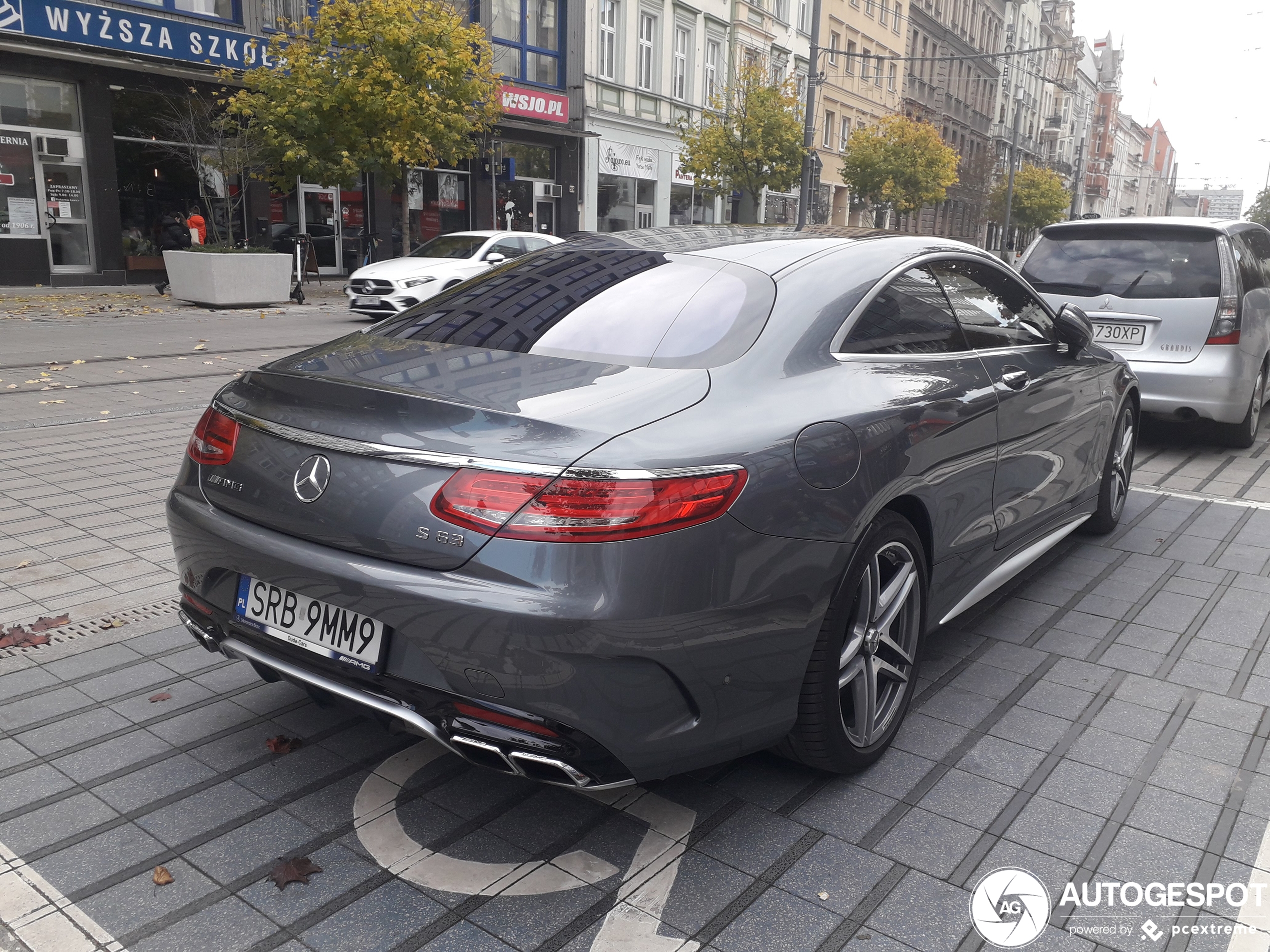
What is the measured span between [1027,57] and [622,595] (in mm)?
90958

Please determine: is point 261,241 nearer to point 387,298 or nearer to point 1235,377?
point 387,298

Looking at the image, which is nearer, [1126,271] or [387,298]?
[1126,271]

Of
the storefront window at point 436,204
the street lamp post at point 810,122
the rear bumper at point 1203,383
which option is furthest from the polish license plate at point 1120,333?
the street lamp post at point 810,122

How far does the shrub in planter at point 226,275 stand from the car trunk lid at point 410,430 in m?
16.0

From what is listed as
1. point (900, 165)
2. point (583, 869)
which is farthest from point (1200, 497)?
point (900, 165)

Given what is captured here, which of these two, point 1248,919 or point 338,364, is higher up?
point 338,364

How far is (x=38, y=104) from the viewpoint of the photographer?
19.4 m

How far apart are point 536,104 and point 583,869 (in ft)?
95.5

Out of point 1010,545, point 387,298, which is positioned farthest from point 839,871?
point 387,298

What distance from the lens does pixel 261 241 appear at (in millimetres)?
23016

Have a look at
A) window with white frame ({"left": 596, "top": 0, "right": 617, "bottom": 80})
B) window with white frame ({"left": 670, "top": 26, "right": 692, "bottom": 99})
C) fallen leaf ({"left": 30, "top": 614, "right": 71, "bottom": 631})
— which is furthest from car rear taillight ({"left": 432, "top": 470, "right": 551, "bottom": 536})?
window with white frame ({"left": 670, "top": 26, "right": 692, "bottom": 99})

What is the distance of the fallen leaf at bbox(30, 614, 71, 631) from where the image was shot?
3.90m

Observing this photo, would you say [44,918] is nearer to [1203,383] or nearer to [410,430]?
[410,430]

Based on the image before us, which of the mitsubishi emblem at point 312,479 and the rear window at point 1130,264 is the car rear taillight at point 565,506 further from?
the rear window at point 1130,264
